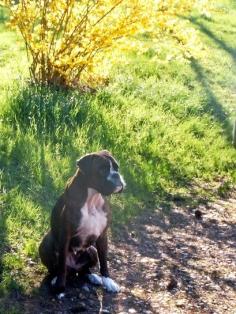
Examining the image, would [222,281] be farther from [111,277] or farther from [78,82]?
[78,82]

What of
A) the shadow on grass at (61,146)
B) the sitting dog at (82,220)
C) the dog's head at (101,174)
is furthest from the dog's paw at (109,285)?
the shadow on grass at (61,146)

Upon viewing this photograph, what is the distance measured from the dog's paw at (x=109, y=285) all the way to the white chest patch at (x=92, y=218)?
37 cm

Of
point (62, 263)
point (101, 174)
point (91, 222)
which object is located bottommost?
point (62, 263)

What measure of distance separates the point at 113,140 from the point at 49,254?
3040 millimetres

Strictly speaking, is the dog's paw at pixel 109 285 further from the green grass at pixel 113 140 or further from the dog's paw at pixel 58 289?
the green grass at pixel 113 140

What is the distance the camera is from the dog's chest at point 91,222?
425 cm

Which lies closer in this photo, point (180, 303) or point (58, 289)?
point (58, 289)

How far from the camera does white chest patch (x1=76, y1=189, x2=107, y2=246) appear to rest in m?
4.26

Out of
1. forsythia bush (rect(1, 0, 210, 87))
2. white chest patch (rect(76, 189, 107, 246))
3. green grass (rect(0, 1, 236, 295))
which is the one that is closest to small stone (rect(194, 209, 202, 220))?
green grass (rect(0, 1, 236, 295))

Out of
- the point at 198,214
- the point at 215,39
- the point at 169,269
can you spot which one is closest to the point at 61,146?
the point at 198,214

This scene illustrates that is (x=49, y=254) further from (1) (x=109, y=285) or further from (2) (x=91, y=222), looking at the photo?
(1) (x=109, y=285)

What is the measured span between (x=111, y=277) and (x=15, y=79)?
4.49 m

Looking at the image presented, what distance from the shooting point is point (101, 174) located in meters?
4.13

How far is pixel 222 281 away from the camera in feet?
16.3
